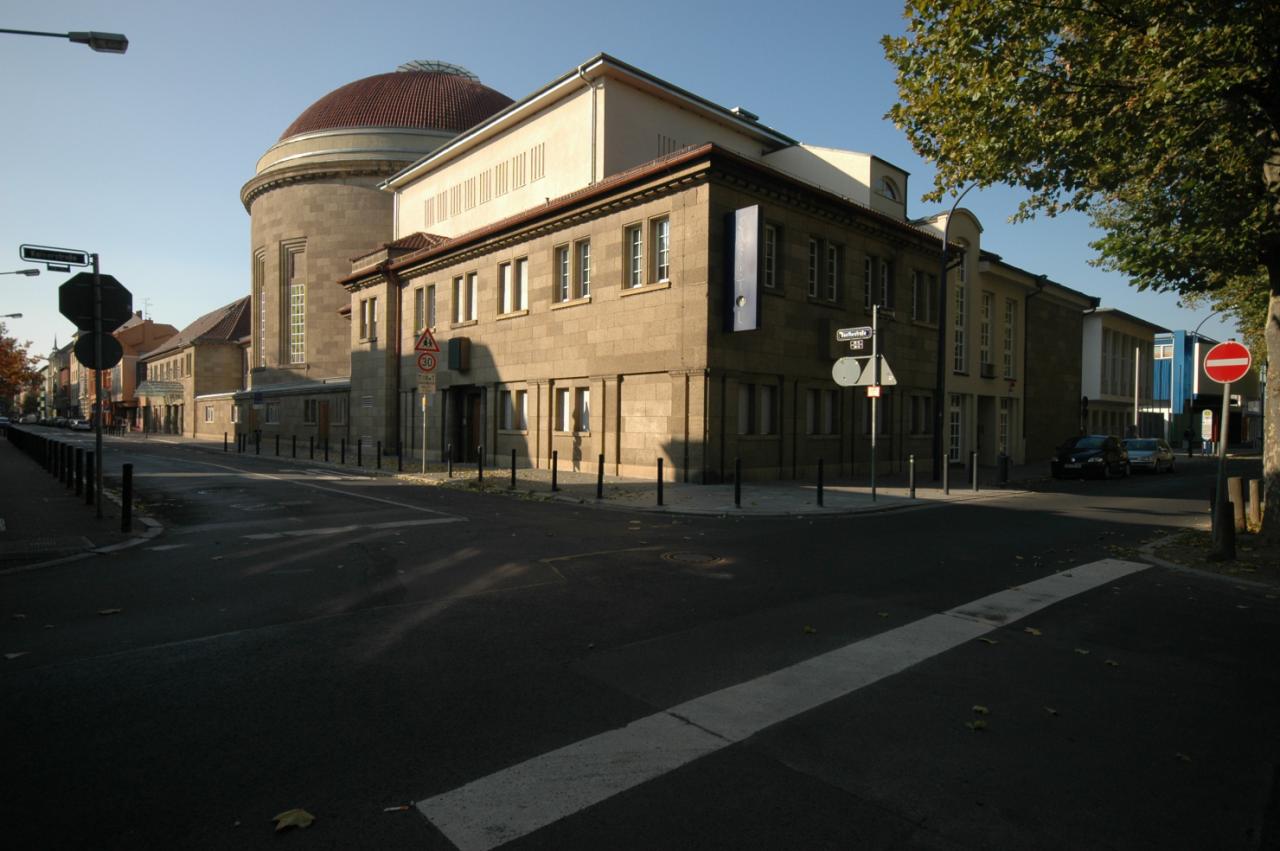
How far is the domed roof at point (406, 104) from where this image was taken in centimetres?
4691

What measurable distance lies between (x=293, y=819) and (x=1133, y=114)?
11.9 m

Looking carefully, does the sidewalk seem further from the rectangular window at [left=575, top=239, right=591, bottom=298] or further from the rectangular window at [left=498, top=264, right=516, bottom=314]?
the rectangular window at [left=498, top=264, right=516, bottom=314]

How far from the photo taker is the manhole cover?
862 centimetres

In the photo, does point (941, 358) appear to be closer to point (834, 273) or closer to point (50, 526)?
point (834, 273)

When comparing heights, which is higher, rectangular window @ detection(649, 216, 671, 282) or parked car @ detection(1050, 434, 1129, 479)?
rectangular window @ detection(649, 216, 671, 282)

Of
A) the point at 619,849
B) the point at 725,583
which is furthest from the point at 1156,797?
the point at 725,583

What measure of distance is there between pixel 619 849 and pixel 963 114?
37.2 ft

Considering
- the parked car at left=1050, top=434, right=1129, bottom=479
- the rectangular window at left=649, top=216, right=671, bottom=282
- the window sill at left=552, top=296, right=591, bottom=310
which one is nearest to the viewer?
the rectangular window at left=649, top=216, right=671, bottom=282

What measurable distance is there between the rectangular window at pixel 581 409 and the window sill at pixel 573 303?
8.75ft

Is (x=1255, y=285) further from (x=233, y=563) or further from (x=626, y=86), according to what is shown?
(x=233, y=563)

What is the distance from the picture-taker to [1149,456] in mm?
30453

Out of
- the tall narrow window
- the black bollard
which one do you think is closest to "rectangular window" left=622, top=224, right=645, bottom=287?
the tall narrow window

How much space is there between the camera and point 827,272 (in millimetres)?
22641

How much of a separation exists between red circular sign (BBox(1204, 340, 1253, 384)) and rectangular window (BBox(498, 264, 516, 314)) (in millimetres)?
20047
